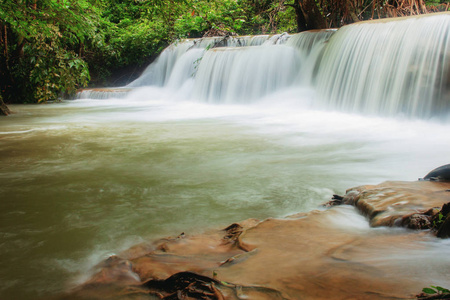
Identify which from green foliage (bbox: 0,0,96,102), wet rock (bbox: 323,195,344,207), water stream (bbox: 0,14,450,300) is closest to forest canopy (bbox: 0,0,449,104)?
green foliage (bbox: 0,0,96,102)

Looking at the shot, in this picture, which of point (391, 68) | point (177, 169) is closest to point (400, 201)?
point (177, 169)

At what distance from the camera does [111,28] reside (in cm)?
1798

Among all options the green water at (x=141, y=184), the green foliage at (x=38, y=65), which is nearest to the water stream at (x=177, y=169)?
the green water at (x=141, y=184)

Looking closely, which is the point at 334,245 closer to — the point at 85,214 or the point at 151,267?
the point at 151,267

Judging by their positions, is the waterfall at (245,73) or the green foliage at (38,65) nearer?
the green foliage at (38,65)

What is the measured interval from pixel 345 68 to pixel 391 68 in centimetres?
130

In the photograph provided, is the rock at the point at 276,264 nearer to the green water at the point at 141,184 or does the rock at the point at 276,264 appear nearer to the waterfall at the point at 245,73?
the green water at the point at 141,184

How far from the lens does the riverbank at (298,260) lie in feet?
4.48

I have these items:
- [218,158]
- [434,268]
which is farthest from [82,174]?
[434,268]

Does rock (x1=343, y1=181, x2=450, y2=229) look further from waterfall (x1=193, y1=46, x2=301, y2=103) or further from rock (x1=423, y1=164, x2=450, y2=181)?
waterfall (x1=193, y1=46, x2=301, y2=103)

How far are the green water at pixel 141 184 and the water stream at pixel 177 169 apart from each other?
1 cm

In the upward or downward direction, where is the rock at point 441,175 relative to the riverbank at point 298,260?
upward

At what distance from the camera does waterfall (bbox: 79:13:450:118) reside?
6836 millimetres

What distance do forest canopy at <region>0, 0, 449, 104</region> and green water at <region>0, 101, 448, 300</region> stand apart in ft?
5.86
